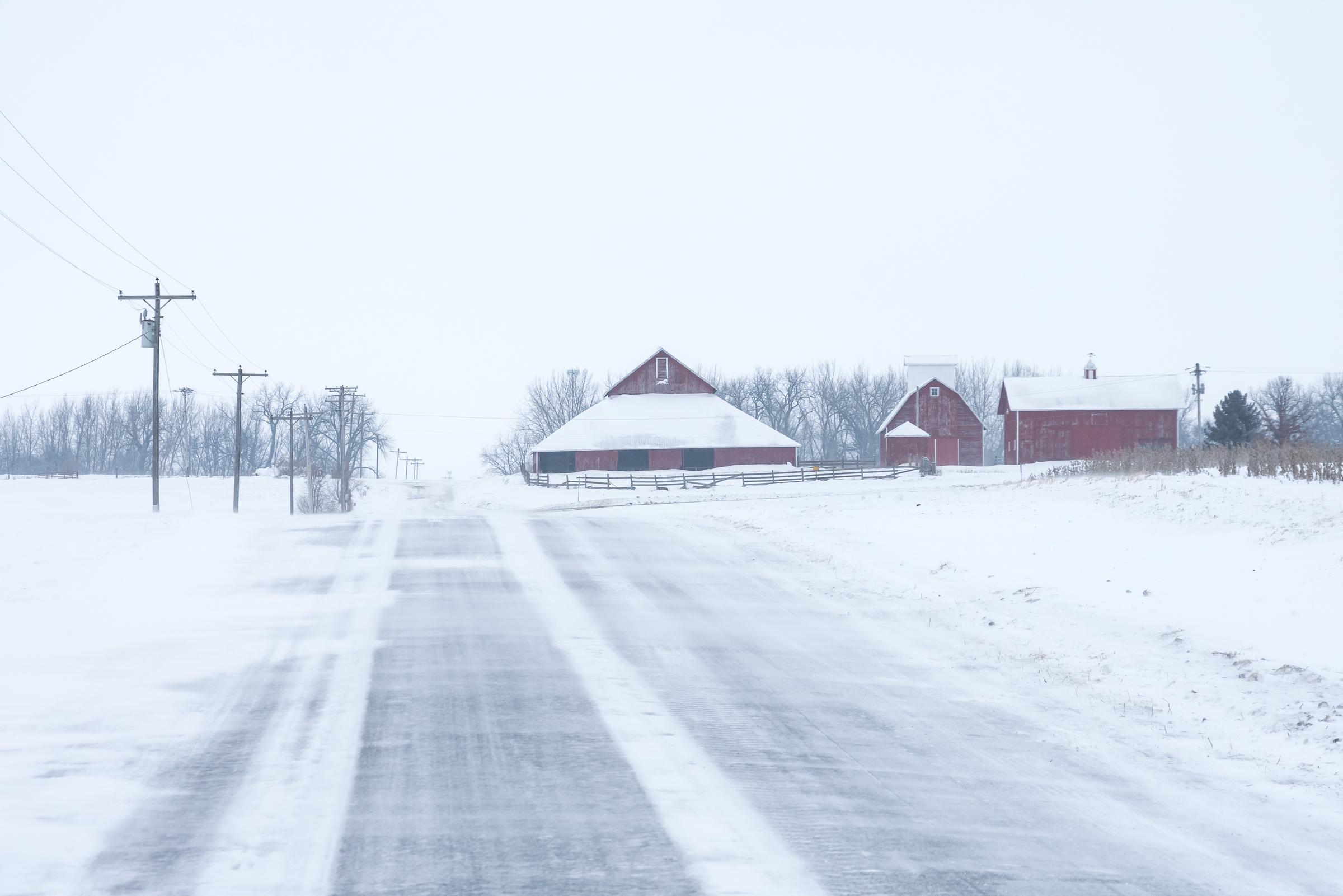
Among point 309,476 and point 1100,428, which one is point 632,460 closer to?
point 309,476

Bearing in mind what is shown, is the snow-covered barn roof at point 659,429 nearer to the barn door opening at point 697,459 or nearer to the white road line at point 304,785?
the barn door opening at point 697,459

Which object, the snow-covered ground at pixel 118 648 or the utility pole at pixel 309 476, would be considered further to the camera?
the utility pole at pixel 309 476

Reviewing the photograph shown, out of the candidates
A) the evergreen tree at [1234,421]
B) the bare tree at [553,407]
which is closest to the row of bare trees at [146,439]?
the bare tree at [553,407]

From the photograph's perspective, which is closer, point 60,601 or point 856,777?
point 856,777

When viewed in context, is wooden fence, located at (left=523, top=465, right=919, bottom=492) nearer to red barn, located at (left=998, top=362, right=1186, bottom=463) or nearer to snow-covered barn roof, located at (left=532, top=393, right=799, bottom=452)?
snow-covered barn roof, located at (left=532, top=393, right=799, bottom=452)

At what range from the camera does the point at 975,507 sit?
82.1ft

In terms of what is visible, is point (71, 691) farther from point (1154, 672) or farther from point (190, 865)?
point (1154, 672)

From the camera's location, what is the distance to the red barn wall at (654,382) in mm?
67875

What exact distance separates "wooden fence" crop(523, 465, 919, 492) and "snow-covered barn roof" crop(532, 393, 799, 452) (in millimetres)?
2256

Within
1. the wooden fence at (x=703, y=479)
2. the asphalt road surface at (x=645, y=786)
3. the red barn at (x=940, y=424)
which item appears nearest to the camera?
the asphalt road surface at (x=645, y=786)


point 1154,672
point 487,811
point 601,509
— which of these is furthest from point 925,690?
point 601,509

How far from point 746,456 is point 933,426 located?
1728 cm

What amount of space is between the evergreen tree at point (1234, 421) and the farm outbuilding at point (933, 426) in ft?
96.3

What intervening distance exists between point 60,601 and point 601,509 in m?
25.9
